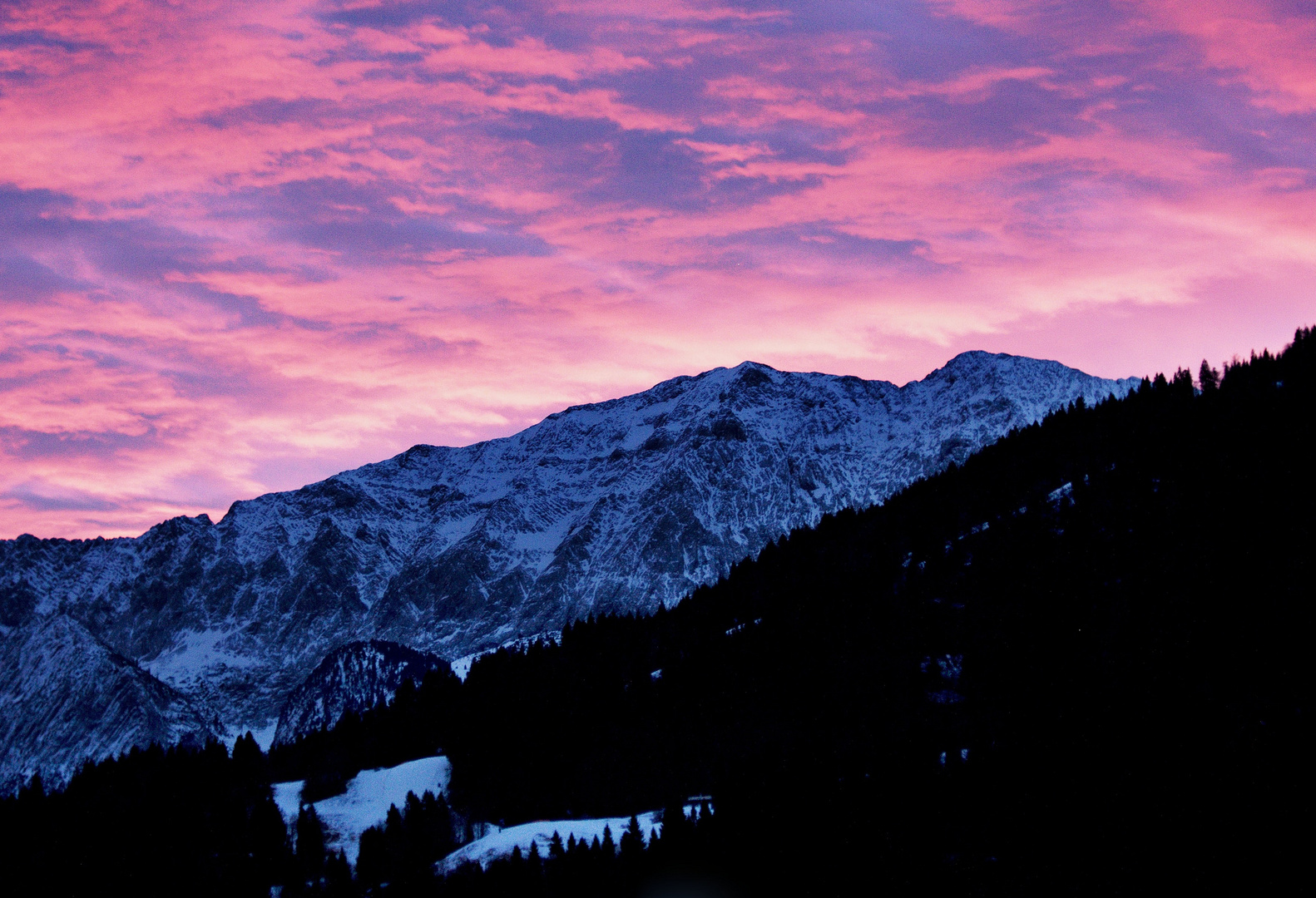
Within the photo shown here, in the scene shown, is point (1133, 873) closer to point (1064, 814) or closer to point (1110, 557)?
point (1064, 814)

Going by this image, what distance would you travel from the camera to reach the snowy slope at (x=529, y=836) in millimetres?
141000

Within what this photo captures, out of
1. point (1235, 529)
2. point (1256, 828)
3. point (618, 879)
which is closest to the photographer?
point (618, 879)

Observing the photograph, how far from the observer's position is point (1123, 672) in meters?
174

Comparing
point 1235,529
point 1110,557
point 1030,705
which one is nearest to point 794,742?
point 1030,705

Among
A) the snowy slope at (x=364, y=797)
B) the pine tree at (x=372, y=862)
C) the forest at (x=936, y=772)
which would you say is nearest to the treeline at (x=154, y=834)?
the forest at (x=936, y=772)

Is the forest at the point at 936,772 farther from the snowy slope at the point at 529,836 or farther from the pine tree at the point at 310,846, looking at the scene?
the snowy slope at the point at 529,836

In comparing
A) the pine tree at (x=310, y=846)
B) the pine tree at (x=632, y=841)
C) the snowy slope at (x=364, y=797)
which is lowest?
the pine tree at (x=632, y=841)

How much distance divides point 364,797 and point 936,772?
239 feet

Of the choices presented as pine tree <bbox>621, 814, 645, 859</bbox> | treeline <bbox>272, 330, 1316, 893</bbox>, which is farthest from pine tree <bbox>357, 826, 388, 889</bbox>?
pine tree <bbox>621, 814, 645, 859</bbox>

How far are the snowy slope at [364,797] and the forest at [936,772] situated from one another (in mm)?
2754

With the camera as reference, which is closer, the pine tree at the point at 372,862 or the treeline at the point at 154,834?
the pine tree at the point at 372,862

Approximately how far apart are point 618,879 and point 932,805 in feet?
121

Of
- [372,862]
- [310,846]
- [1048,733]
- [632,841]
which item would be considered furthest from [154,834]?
[1048,733]

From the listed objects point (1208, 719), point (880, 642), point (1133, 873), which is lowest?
point (1133, 873)
